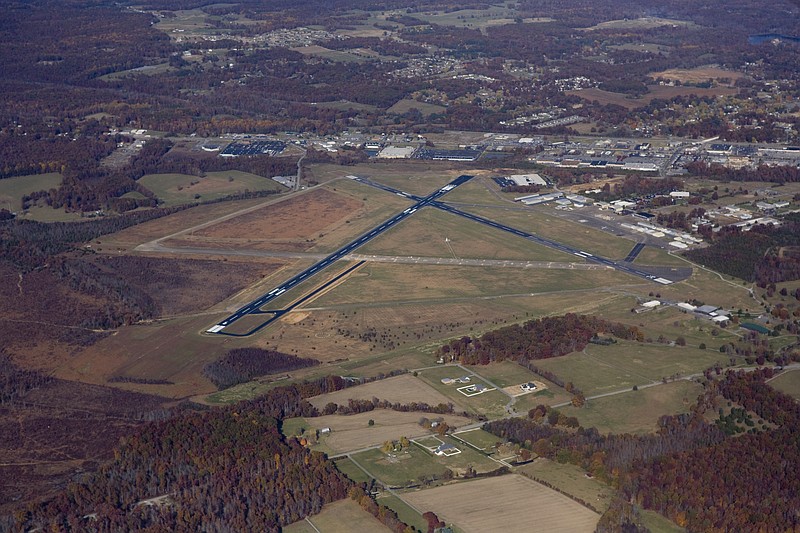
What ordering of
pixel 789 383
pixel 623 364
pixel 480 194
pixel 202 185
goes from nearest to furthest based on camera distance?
pixel 789 383 < pixel 623 364 < pixel 480 194 < pixel 202 185

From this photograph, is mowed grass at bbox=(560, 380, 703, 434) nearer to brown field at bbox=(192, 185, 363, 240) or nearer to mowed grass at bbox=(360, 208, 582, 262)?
mowed grass at bbox=(360, 208, 582, 262)

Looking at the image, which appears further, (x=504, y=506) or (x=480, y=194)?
(x=480, y=194)

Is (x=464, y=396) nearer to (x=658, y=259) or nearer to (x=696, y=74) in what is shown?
(x=658, y=259)

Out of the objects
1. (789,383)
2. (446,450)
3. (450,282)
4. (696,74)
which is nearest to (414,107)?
(696,74)

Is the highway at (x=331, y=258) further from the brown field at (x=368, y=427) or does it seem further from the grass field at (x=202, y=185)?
the brown field at (x=368, y=427)

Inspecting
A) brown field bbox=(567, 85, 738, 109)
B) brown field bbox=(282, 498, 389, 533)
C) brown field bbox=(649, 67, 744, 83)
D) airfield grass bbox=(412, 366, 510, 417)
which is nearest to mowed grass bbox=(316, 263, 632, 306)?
airfield grass bbox=(412, 366, 510, 417)

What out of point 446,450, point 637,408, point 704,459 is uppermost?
point 704,459

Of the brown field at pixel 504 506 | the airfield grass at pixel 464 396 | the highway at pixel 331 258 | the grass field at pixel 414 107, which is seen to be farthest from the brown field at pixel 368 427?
the grass field at pixel 414 107
